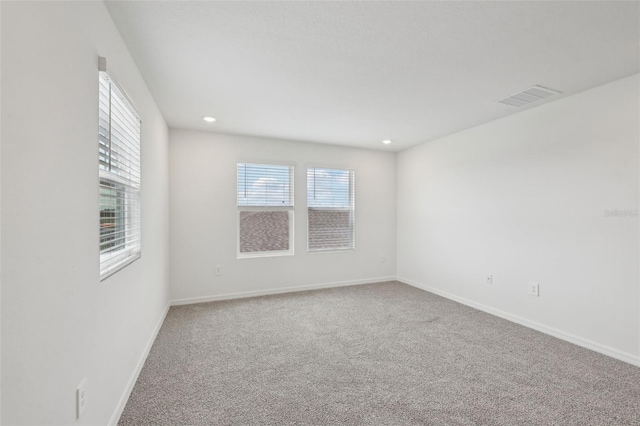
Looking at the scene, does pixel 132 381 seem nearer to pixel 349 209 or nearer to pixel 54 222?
pixel 54 222

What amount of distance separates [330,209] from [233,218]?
154 centimetres

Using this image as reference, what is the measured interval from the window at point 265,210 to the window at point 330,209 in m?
0.36

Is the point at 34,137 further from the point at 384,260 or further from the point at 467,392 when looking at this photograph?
the point at 384,260

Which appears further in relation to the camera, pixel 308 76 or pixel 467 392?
pixel 308 76

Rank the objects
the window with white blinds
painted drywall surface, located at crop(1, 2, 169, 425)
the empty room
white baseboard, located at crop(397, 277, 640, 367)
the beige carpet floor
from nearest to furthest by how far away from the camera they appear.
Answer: painted drywall surface, located at crop(1, 2, 169, 425), the empty room, the window with white blinds, the beige carpet floor, white baseboard, located at crop(397, 277, 640, 367)

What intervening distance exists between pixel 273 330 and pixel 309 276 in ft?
5.19

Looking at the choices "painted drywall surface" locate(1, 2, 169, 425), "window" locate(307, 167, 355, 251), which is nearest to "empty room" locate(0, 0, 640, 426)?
"painted drywall surface" locate(1, 2, 169, 425)

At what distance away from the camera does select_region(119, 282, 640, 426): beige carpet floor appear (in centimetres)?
176

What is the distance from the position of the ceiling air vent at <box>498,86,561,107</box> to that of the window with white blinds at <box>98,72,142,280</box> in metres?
3.23

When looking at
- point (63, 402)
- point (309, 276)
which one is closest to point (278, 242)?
point (309, 276)

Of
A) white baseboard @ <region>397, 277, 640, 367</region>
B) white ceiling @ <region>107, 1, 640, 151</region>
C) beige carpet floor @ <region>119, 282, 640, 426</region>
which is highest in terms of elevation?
white ceiling @ <region>107, 1, 640, 151</region>

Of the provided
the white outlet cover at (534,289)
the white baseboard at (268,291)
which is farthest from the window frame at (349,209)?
the white outlet cover at (534,289)

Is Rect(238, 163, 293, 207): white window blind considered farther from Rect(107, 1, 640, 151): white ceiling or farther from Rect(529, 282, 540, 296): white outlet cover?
Rect(529, 282, 540, 296): white outlet cover

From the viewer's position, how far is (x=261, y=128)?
377 cm
